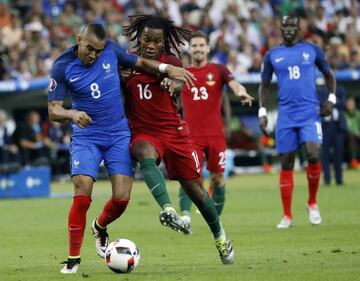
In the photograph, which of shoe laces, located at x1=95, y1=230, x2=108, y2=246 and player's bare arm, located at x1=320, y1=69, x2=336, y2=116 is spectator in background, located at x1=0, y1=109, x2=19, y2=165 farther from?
shoe laces, located at x1=95, y1=230, x2=108, y2=246

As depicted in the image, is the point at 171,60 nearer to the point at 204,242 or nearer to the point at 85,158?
the point at 85,158

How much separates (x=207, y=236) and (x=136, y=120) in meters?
3.31

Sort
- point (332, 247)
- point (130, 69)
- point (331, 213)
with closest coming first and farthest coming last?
point (130, 69), point (332, 247), point (331, 213)

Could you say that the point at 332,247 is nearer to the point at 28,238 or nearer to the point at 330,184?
the point at 28,238

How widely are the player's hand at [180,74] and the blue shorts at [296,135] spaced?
4.86 metres

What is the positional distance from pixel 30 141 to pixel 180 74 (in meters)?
17.2

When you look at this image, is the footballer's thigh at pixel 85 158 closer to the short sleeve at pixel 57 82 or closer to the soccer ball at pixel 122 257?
the short sleeve at pixel 57 82

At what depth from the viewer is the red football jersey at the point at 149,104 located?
39.3 feet

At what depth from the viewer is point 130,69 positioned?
1178 centimetres

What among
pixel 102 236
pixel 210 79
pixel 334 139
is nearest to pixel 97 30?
pixel 102 236

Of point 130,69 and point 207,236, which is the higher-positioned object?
point 130,69

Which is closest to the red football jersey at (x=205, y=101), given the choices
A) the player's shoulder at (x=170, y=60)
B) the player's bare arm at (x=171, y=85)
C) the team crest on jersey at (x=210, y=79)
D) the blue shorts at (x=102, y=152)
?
the team crest on jersey at (x=210, y=79)

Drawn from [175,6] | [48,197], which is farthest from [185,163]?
[175,6]

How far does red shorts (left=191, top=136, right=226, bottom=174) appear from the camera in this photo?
16.4 m
